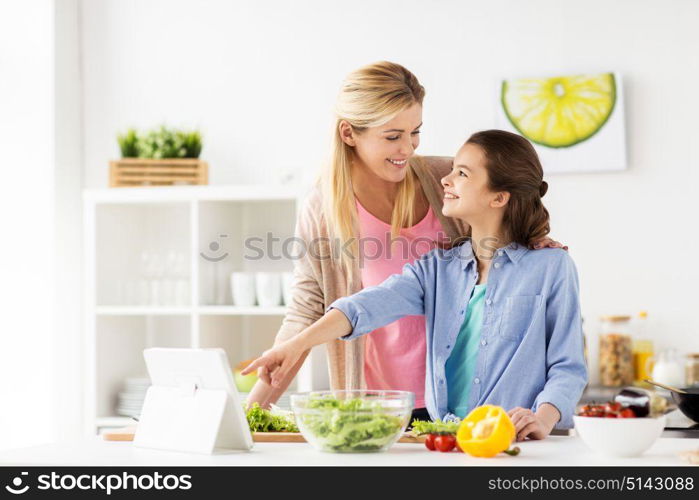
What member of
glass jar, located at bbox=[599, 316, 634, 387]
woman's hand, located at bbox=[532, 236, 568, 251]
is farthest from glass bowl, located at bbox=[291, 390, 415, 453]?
glass jar, located at bbox=[599, 316, 634, 387]

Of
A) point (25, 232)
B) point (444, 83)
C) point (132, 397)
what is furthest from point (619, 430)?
point (25, 232)

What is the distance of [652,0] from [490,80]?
2.52ft

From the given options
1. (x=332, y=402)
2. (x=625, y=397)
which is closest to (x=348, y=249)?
(x=332, y=402)

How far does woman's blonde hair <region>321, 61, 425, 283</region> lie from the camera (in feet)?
7.81

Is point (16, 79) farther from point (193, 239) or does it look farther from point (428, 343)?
point (428, 343)

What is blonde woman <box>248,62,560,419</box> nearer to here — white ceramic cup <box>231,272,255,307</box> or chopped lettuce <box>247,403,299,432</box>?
chopped lettuce <box>247,403,299,432</box>

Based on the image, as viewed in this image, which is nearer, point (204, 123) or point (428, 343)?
point (428, 343)

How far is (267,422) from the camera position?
1.84 metres

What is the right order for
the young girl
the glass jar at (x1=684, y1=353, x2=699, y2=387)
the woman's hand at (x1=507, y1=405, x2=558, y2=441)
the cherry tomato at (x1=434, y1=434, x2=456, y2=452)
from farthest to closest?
the glass jar at (x1=684, y1=353, x2=699, y2=387) → the young girl → the woman's hand at (x1=507, y1=405, x2=558, y2=441) → the cherry tomato at (x1=434, y1=434, x2=456, y2=452)

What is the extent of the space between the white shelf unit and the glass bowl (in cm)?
218

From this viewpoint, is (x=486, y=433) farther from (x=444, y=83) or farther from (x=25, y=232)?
(x=25, y=232)

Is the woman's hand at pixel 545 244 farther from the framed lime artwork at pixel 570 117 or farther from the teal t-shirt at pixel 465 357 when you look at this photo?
the framed lime artwork at pixel 570 117

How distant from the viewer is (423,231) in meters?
2.48

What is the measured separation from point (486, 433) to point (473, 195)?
2.66 ft
